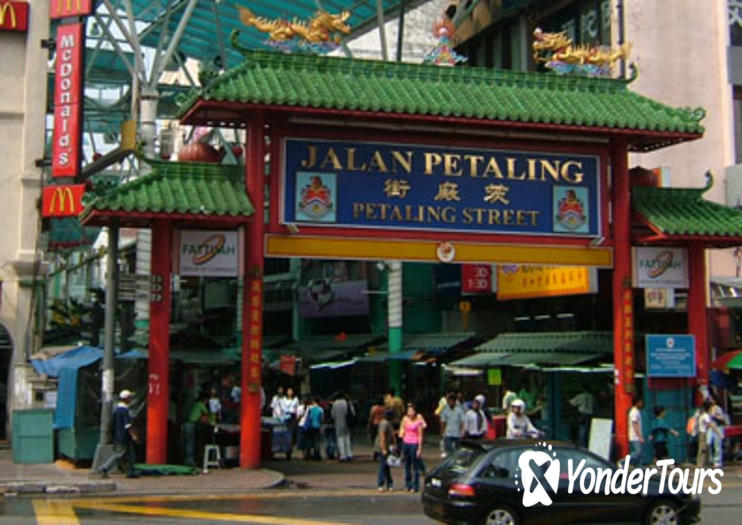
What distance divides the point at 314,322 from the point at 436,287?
9312 millimetres

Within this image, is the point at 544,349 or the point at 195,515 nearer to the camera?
the point at 195,515

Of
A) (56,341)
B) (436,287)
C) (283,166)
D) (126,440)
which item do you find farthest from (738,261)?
(56,341)

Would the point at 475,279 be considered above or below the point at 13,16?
below

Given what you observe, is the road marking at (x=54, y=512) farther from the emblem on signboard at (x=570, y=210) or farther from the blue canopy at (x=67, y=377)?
the emblem on signboard at (x=570, y=210)

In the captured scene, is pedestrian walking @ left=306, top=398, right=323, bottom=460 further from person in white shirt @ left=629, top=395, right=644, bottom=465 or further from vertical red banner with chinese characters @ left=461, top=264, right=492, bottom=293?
vertical red banner with chinese characters @ left=461, top=264, right=492, bottom=293

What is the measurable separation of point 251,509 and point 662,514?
685cm

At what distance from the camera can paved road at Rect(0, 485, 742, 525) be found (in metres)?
16.1

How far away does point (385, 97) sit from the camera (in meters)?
23.4

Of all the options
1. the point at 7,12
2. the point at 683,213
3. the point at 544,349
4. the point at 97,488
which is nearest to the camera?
the point at 97,488

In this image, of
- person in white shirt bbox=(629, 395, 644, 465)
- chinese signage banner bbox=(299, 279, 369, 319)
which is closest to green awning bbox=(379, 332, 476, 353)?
chinese signage banner bbox=(299, 279, 369, 319)

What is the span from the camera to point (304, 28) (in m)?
24.2

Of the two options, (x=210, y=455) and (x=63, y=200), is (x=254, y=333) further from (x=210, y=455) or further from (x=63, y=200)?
(x=63, y=200)

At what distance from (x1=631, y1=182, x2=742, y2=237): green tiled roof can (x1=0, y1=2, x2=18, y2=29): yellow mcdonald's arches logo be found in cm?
1969

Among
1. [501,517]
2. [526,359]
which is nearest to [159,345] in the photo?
[501,517]
